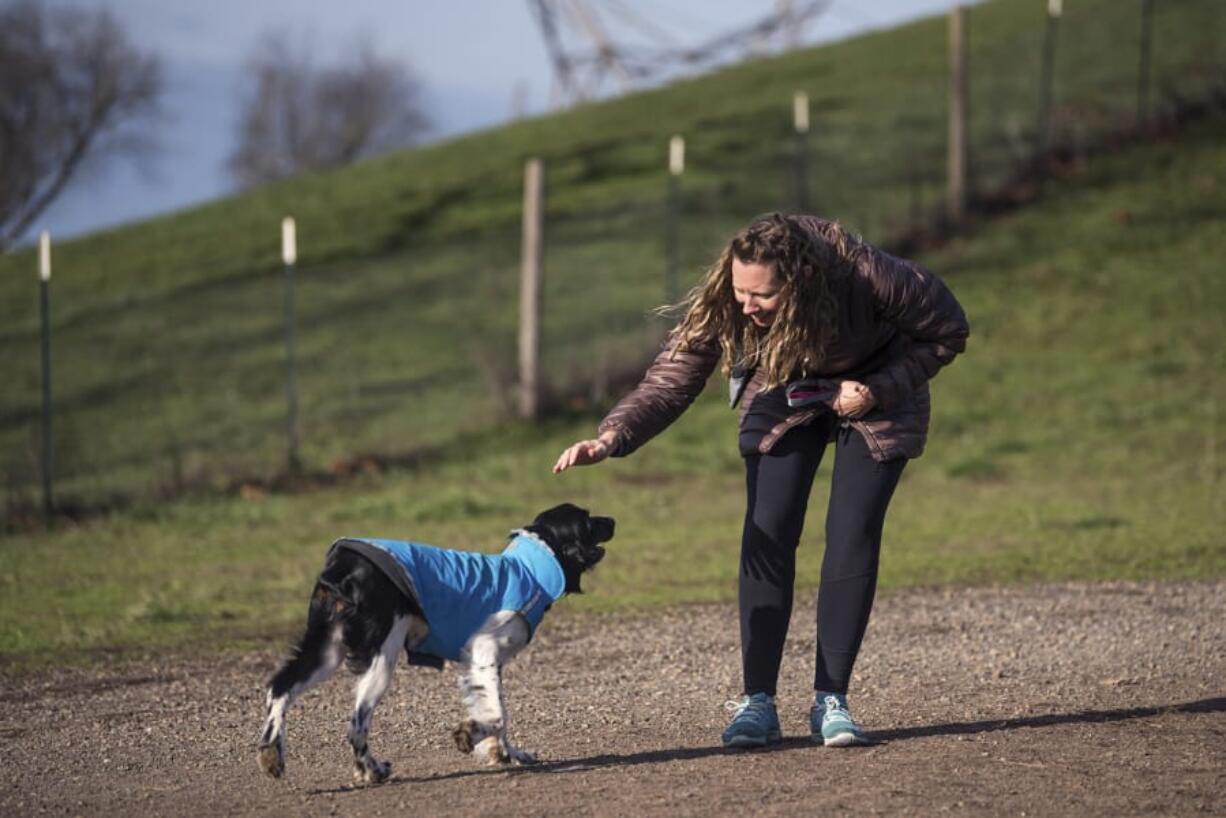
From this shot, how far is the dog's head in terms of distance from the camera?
615cm

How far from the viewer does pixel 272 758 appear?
18.5 ft

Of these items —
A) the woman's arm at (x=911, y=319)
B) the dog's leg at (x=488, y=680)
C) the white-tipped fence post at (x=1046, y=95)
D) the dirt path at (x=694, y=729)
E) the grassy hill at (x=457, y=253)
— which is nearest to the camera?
the dirt path at (x=694, y=729)

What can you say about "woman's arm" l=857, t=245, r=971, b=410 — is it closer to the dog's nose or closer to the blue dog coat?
the dog's nose

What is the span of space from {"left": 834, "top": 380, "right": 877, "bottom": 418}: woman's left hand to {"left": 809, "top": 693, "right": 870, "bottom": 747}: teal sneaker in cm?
116

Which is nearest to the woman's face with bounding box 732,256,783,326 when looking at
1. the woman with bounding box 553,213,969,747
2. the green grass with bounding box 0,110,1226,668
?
the woman with bounding box 553,213,969,747

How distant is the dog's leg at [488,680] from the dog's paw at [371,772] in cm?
30

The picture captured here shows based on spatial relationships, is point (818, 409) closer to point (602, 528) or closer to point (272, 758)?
point (602, 528)

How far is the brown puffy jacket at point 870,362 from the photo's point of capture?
20.5ft

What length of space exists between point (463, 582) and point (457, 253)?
23590 mm

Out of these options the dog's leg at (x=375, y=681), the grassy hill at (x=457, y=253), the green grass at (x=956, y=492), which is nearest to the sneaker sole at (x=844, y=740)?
the dog's leg at (x=375, y=681)

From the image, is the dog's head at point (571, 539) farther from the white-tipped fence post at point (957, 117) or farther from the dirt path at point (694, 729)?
the white-tipped fence post at point (957, 117)

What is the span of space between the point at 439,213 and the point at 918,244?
1266cm

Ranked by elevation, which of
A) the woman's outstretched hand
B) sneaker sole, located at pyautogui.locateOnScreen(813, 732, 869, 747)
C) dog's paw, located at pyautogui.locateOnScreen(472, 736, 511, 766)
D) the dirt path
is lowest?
the dirt path

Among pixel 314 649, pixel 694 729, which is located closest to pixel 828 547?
pixel 694 729
